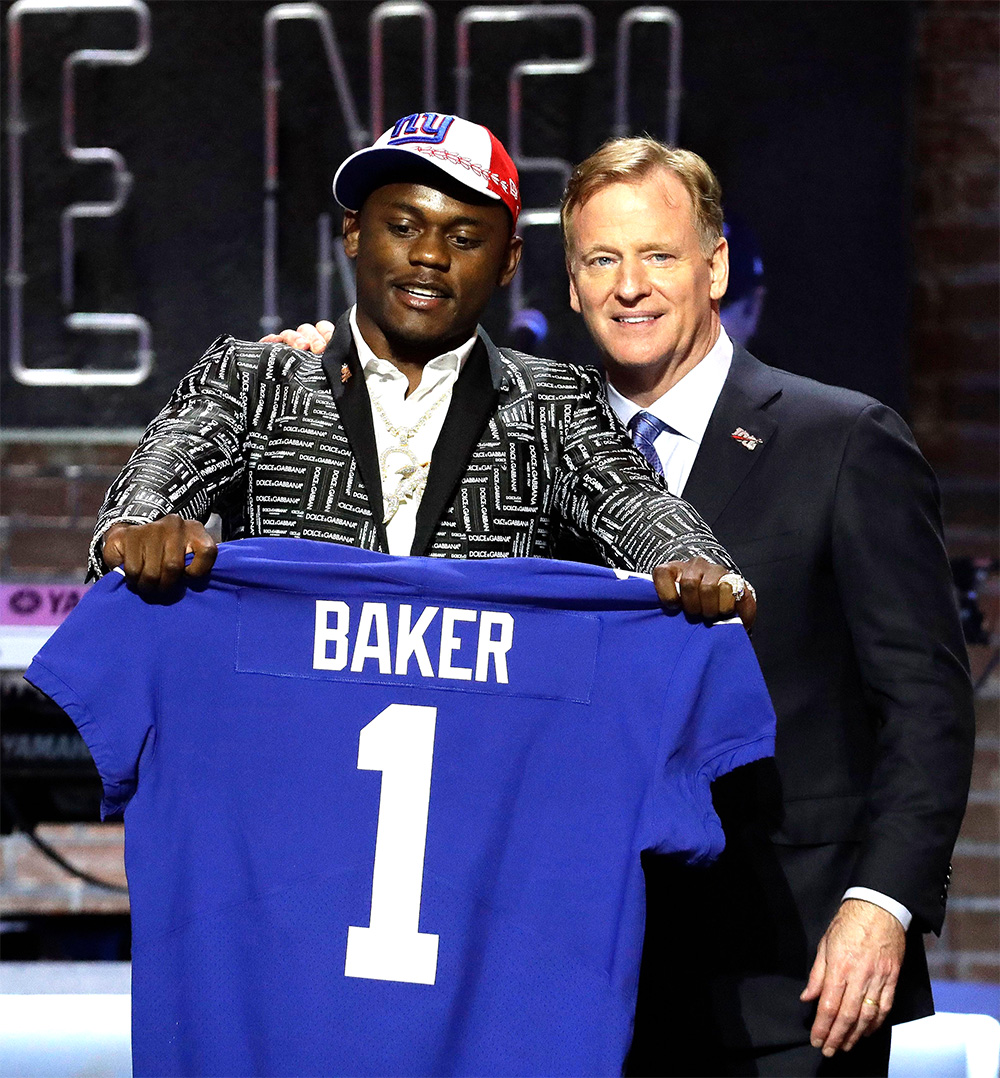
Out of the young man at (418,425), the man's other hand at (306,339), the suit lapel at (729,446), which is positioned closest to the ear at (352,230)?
the young man at (418,425)

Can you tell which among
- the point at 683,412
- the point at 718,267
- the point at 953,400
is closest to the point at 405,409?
the point at 683,412

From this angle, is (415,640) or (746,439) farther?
(746,439)

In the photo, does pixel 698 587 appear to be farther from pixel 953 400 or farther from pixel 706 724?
pixel 953 400

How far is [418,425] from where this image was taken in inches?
62.6

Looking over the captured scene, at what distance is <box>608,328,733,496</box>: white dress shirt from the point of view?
5.92 feet

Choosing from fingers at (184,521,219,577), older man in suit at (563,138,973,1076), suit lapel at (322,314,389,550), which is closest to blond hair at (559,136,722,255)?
older man in suit at (563,138,973,1076)

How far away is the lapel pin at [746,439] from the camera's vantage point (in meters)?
1.76

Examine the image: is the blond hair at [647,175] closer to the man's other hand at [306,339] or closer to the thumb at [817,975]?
the man's other hand at [306,339]

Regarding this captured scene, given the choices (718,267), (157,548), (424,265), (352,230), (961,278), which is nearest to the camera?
(157,548)

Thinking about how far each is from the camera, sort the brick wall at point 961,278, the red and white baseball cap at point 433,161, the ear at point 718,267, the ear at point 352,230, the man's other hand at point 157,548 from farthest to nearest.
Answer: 1. the brick wall at point 961,278
2. the ear at point 718,267
3. the ear at point 352,230
4. the red and white baseball cap at point 433,161
5. the man's other hand at point 157,548

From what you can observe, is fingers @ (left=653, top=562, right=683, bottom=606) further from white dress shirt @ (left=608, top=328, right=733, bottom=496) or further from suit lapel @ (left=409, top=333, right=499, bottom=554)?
white dress shirt @ (left=608, top=328, right=733, bottom=496)

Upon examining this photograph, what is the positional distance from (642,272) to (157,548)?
673mm

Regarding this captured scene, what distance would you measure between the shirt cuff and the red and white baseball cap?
0.80 metres

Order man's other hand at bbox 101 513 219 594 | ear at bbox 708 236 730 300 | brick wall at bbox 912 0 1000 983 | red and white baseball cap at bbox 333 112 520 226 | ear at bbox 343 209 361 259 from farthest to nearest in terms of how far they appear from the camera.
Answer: brick wall at bbox 912 0 1000 983 < ear at bbox 708 236 730 300 < ear at bbox 343 209 361 259 < red and white baseball cap at bbox 333 112 520 226 < man's other hand at bbox 101 513 219 594
